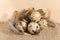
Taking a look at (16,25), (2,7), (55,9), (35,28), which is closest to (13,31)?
(16,25)

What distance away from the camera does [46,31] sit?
1066mm

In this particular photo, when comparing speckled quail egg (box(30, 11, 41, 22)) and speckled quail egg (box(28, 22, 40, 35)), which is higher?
speckled quail egg (box(30, 11, 41, 22))

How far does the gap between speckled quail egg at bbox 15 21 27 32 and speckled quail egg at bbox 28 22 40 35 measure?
1.3 inches

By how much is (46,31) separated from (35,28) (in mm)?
115

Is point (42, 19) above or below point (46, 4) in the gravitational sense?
below

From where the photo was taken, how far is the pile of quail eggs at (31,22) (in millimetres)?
997

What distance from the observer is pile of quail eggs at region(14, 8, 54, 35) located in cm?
100

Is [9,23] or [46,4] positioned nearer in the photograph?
[9,23]

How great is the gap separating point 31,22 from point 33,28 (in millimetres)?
56

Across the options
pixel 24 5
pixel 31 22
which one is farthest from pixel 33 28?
pixel 24 5

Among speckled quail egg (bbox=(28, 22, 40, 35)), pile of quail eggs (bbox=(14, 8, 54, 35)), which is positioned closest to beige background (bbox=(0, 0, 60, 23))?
pile of quail eggs (bbox=(14, 8, 54, 35))

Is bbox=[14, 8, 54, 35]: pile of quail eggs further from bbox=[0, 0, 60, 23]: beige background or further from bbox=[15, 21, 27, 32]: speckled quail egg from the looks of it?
bbox=[0, 0, 60, 23]: beige background

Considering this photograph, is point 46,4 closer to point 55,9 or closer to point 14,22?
point 55,9

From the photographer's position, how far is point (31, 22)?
40.3 inches
